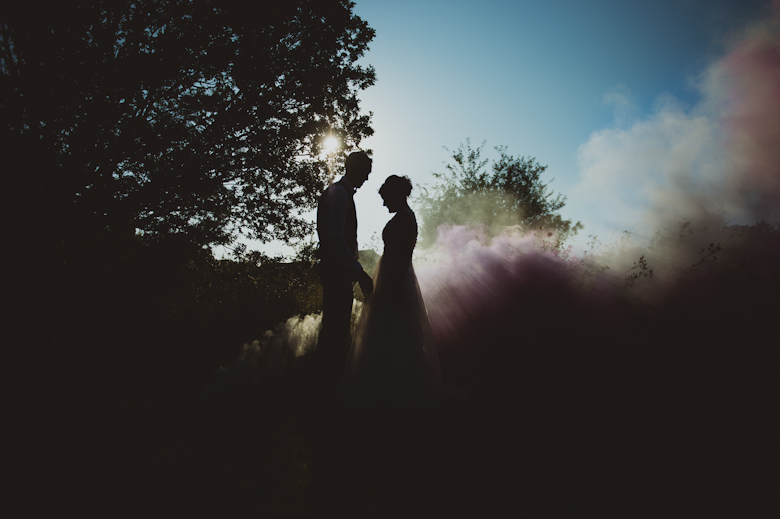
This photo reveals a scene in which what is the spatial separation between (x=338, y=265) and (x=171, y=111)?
747 cm

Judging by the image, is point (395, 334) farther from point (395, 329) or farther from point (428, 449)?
point (428, 449)

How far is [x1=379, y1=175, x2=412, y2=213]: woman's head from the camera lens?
349cm

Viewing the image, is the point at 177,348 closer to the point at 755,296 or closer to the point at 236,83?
the point at 236,83

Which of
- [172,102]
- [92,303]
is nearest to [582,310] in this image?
[92,303]

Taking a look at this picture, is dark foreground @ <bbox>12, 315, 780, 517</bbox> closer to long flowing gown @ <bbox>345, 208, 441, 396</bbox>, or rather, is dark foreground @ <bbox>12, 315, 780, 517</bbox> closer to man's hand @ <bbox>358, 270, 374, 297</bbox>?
long flowing gown @ <bbox>345, 208, 441, 396</bbox>

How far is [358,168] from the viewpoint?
3.52 m

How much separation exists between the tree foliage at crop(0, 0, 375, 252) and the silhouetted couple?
4.92 meters

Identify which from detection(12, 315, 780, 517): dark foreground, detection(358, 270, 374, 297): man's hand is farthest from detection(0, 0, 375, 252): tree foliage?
detection(358, 270, 374, 297): man's hand

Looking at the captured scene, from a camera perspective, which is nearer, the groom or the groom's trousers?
the groom

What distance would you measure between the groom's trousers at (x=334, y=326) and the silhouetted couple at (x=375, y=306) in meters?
0.01

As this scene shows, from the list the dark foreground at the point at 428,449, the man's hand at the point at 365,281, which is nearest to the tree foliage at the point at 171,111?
the dark foreground at the point at 428,449

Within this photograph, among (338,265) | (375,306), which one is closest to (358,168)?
(338,265)

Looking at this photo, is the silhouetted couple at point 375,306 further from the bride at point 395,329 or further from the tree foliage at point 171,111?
the tree foliage at point 171,111

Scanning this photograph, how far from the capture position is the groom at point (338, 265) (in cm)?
320
